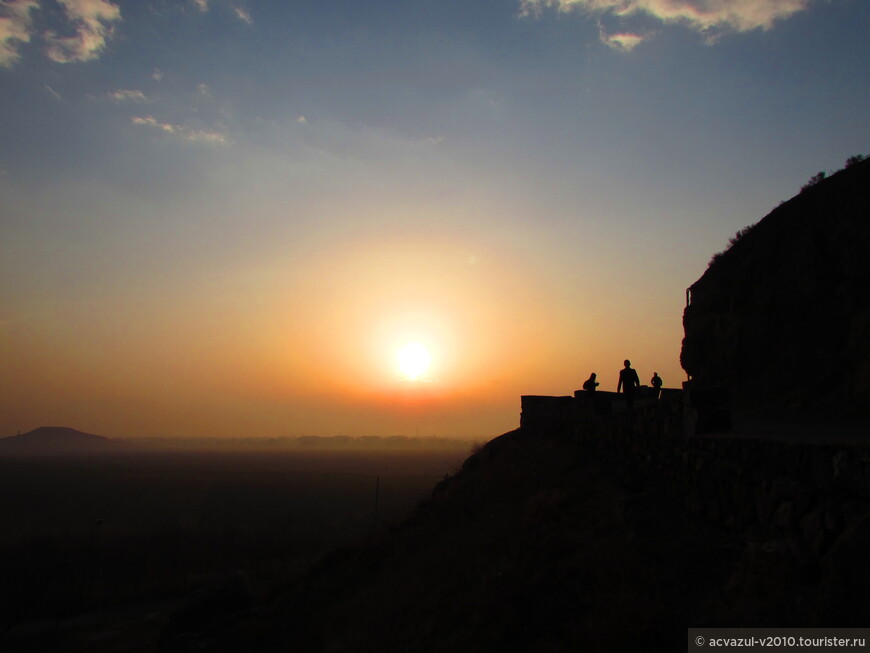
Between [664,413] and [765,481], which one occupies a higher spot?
[664,413]

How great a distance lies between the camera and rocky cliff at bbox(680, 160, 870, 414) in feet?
56.6

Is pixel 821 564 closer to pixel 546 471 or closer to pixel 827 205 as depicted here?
pixel 546 471

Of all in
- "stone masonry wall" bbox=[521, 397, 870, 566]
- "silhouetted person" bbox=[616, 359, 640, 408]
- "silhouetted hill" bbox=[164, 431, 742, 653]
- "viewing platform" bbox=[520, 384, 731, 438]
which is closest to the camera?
"stone masonry wall" bbox=[521, 397, 870, 566]

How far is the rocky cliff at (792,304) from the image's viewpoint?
1725 cm

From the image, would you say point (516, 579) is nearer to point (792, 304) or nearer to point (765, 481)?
point (765, 481)

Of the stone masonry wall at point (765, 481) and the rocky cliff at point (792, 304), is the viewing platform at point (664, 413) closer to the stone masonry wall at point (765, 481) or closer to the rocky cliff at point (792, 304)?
the stone masonry wall at point (765, 481)

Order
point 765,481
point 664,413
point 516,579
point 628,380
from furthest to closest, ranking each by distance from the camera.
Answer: point 628,380, point 664,413, point 516,579, point 765,481

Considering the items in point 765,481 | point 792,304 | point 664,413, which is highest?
point 792,304

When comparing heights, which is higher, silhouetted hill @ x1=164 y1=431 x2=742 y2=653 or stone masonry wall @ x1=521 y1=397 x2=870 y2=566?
stone masonry wall @ x1=521 y1=397 x2=870 y2=566

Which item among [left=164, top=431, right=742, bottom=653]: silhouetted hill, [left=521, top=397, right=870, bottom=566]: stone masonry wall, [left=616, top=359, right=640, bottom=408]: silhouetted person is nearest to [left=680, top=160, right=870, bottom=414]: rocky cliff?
[left=616, top=359, right=640, bottom=408]: silhouetted person

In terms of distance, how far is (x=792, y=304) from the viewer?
62.0 feet

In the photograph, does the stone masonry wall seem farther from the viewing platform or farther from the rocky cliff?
the rocky cliff

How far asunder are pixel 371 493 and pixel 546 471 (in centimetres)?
10159

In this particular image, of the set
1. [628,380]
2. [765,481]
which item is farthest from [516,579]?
[628,380]
